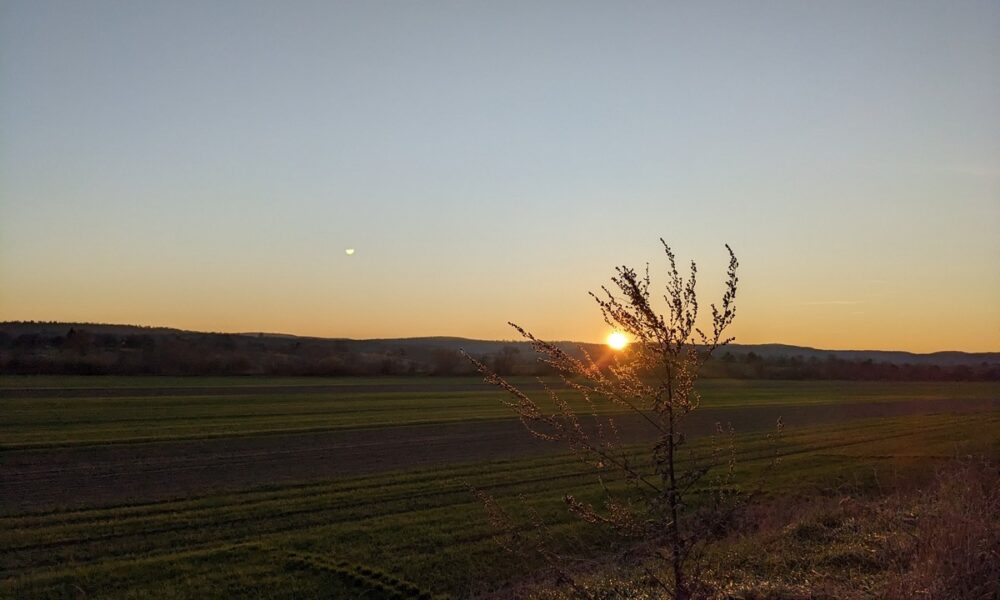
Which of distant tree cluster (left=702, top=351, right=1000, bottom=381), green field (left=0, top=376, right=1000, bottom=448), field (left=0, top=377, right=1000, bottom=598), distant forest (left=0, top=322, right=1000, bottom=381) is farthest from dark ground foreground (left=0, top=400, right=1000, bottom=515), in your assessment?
distant tree cluster (left=702, top=351, right=1000, bottom=381)

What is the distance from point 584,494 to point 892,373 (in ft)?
358

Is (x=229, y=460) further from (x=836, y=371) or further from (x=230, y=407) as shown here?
(x=836, y=371)

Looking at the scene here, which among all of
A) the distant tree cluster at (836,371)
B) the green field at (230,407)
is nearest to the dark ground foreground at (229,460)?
the green field at (230,407)

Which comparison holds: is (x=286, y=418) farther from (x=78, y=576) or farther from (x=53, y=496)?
(x=78, y=576)

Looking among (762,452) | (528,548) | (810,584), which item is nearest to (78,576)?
(528,548)

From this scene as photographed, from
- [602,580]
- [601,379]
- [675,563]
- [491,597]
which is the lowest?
[491,597]

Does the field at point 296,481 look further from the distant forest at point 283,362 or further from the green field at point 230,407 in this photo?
the distant forest at point 283,362

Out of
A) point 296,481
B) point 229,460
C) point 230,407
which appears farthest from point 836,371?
point 296,481

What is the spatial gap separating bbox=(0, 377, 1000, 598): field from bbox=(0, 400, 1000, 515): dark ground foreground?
3.9 inches

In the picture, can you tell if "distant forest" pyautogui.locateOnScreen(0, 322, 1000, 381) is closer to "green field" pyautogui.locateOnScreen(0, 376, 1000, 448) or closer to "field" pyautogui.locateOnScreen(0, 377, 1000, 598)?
"green field" pyautogui.locateOnScreen(0, 376, 1000, 448)

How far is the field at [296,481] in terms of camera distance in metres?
12.8

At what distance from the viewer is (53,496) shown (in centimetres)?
1844

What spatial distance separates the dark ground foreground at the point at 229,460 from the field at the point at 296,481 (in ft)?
0.32

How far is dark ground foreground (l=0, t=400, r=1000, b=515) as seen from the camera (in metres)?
19.2
